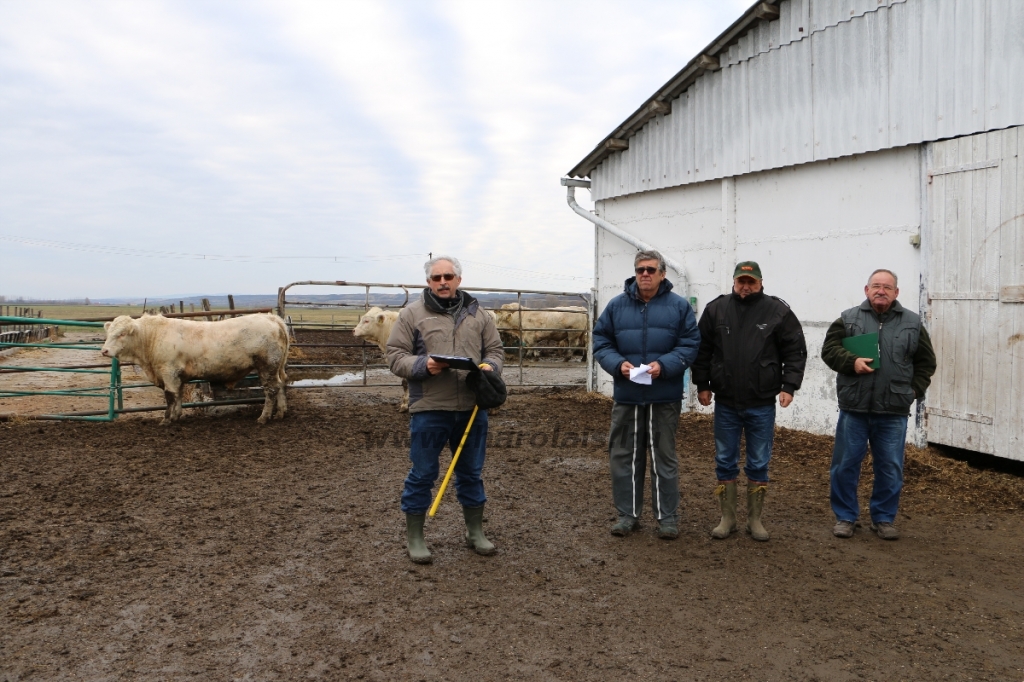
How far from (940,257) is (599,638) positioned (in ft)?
17.3

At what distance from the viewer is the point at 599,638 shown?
3572mm

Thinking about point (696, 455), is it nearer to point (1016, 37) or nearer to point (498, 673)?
point (1016, 37)

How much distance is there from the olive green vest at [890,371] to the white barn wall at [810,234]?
2627 millimetres

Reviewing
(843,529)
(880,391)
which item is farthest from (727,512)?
(880,391)

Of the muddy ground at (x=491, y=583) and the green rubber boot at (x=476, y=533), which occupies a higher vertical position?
the green rubber boot at (x=476, y=533)

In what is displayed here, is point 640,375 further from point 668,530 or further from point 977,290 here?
point 977,290

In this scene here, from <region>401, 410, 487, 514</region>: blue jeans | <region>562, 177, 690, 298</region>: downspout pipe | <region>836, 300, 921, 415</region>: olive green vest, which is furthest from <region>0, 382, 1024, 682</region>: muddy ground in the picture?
<region>562, 177, 690, 298</region>: downspout pipe

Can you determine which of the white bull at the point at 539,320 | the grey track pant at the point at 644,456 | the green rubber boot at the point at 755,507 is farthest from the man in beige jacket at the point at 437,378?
the white bull at the point at 539,320

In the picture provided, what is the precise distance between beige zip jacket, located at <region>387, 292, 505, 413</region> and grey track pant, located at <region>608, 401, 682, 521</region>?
103cm

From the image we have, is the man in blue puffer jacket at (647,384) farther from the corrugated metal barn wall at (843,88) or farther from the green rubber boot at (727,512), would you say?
the corrugated metal barn wall at (843,88)

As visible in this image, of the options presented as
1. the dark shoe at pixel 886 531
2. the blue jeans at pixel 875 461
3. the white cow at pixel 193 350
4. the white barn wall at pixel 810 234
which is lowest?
the dark shoe at pixel 886 531

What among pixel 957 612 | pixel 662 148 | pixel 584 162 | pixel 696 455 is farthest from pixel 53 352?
pixel 957 612

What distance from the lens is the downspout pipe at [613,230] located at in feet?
33.2

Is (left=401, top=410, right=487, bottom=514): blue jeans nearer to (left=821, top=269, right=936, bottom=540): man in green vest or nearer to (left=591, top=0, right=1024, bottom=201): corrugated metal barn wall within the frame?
(left=821, top=269, right=936, bottom=540): man in green vest
